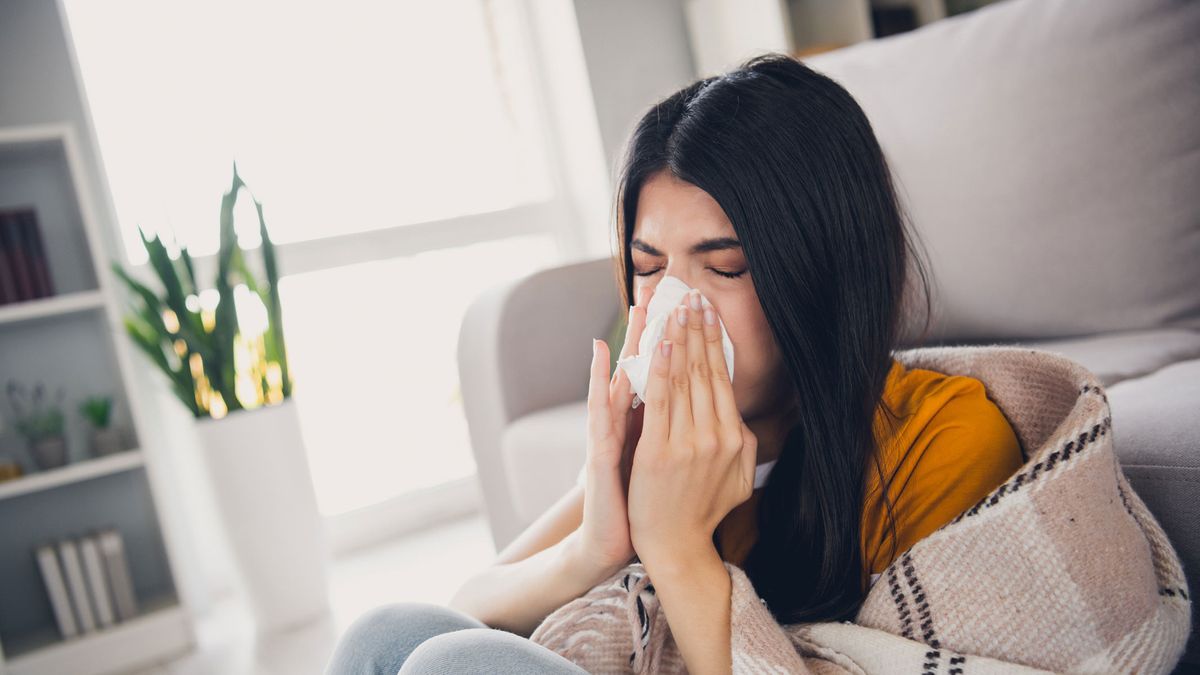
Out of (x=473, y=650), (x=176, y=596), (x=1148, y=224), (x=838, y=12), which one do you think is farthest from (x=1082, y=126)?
(x=176, y=596)

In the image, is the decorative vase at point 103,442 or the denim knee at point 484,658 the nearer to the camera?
the denim knee at point 484,658

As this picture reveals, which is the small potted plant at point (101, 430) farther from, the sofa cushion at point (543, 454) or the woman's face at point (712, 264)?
the woman's face at point (712, 264)

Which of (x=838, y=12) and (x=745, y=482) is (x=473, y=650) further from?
(x=838, y=12)

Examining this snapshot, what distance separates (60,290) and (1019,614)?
227 centimetres

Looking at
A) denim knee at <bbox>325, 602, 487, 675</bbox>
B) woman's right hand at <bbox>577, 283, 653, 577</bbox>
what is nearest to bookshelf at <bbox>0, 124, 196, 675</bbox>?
denim knee at <bbox>325, 602, 487, 675</bbox>

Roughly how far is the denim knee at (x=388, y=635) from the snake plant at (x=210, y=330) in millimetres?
1300

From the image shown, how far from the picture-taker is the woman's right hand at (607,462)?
2.49ft

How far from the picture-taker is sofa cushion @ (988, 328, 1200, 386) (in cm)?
96

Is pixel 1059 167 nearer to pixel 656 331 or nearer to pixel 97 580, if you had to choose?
pixel 656 331

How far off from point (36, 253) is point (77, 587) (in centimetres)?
77

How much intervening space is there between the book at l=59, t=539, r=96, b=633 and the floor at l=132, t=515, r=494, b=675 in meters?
0.17

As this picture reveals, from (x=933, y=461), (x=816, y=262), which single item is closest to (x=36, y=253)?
(x=816, y=262)

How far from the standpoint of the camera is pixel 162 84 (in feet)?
7.84

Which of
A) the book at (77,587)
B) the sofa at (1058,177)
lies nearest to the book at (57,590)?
the book at (77,587)
